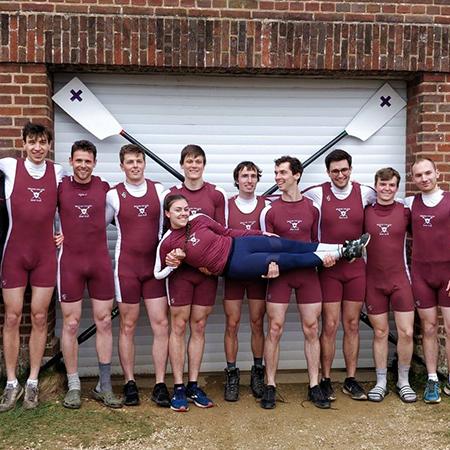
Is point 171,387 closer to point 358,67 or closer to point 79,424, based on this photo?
point 79,424

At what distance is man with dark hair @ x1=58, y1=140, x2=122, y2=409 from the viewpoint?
14.5 ft

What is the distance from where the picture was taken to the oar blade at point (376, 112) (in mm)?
5336

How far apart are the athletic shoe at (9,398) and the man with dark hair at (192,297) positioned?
1.16 metres

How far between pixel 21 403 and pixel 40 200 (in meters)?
1.53

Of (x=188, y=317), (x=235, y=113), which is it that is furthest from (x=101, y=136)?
(x=188, y=317)

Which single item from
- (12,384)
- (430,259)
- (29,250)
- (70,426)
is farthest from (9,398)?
(430,259)

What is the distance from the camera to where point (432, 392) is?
4652mm

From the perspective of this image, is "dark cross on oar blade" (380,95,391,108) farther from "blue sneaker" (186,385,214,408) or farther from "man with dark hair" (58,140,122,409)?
"blue sneaker" (186,385,214,408)

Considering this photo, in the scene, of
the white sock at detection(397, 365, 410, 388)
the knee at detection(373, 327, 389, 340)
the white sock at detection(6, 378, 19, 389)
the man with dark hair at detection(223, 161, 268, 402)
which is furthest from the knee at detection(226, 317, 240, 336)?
the white sock at detection(6, 378, 19, 389)

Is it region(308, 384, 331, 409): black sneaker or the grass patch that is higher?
region(308, 384, 331, 409): black sneaker

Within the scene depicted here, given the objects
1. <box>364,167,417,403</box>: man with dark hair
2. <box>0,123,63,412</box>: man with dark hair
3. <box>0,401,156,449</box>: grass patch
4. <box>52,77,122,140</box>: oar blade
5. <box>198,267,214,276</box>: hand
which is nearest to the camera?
<box>0,401,156,449</box>: grass patch

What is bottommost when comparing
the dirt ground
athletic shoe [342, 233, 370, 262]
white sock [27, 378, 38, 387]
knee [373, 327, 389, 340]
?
the dirt ground

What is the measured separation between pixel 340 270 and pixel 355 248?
0.97 feet

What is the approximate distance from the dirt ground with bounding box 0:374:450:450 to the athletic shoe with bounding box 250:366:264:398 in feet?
0.22
